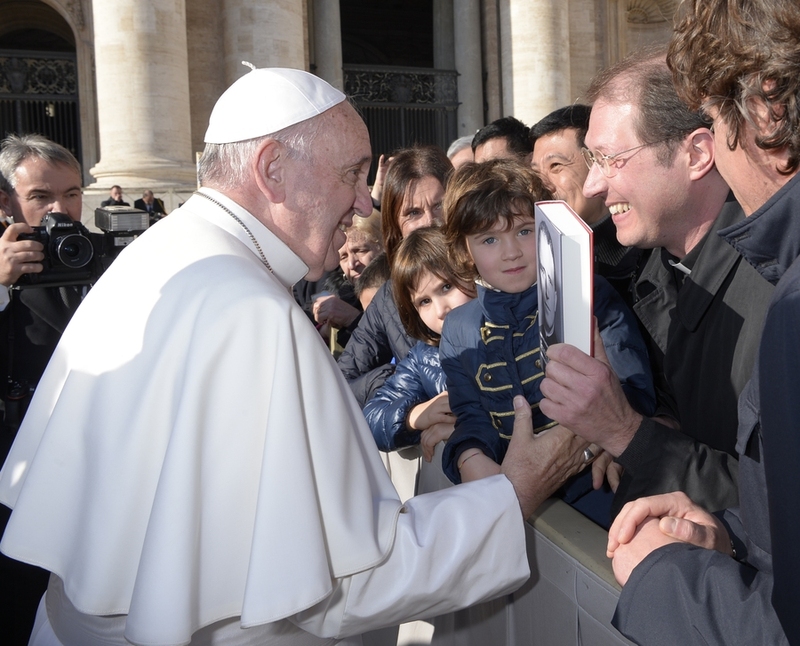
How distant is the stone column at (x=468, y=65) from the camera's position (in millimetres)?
17531

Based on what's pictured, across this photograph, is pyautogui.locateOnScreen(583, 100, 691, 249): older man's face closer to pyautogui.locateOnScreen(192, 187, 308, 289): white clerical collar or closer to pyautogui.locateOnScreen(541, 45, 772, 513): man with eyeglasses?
pyautogui.locateOnScreen(541, 45, 772, 513): man with eyeglasses

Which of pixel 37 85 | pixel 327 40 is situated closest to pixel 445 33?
pixel 327 40

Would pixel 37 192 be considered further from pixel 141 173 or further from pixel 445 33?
pixel 445 33

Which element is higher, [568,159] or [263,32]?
[263,32]

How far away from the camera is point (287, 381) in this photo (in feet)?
5.44

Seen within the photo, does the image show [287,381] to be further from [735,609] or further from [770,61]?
[770,61]

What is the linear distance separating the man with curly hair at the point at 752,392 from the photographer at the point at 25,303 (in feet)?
9.09

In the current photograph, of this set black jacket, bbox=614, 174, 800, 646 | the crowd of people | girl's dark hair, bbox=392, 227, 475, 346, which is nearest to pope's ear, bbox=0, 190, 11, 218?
girl's dark hair, bbox=392, 227, 475, 346

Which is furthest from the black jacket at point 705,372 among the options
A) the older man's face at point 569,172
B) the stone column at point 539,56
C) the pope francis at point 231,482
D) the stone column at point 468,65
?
the stone column at point 468,65

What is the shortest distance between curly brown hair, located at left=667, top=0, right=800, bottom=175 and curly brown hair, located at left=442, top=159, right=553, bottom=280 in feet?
3.67

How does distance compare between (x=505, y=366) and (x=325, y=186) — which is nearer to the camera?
(x=325, y=186)

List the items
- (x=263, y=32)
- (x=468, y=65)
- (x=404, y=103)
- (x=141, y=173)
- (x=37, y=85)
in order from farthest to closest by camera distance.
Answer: (x=468, y=65), (x=404, y=103), (x=37, y=85), (x=263, y=32), (x=141, y=173)

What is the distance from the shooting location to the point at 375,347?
3.64 m

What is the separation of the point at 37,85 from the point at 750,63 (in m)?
16.1
